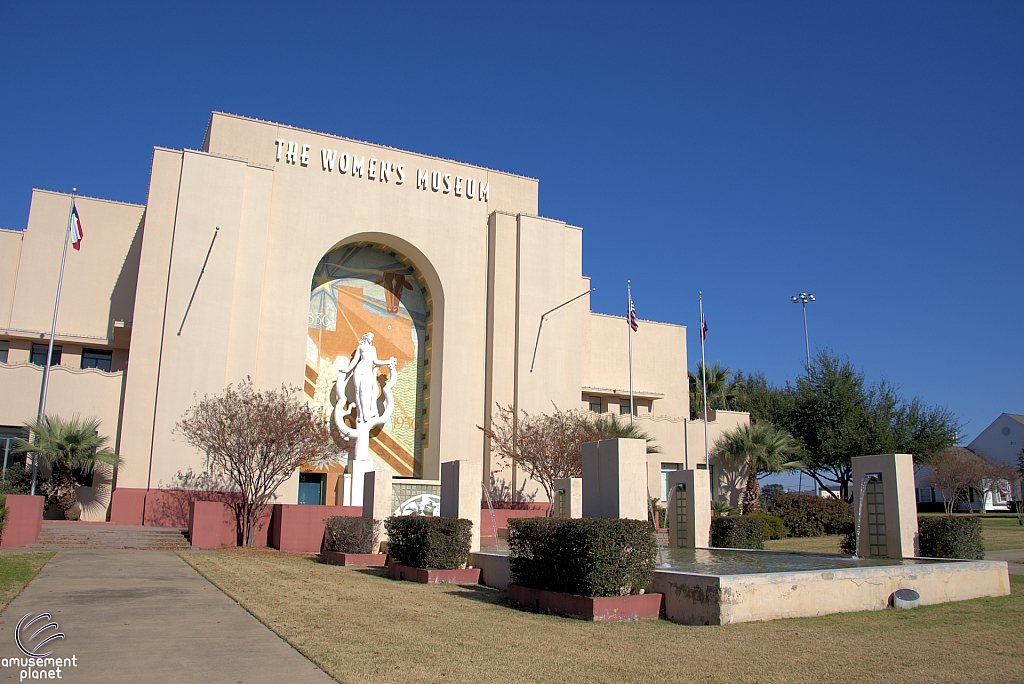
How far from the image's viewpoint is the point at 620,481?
36.5 ft

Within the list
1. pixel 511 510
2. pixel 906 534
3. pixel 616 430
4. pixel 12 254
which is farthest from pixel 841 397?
pixel 12 254

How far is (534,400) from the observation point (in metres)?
32.7

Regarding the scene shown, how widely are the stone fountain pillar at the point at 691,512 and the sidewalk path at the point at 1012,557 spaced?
664 centimetres

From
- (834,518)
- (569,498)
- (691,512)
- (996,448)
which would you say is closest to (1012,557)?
(691,512)

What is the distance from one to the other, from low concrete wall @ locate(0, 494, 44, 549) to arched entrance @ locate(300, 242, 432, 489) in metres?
11.3

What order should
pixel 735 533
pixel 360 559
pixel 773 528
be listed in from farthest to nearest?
pixel 773 528 → pixel 735 533 → pixel 360 559

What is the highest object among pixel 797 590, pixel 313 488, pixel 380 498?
pixel 313 488

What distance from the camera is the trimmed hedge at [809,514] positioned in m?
31.9

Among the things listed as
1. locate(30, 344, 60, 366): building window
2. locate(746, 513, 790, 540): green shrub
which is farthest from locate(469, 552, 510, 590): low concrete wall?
locate(30, 344, 60, 366): building window

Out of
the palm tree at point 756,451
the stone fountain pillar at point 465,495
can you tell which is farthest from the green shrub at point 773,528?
the stone fountain pillar at point 465,495

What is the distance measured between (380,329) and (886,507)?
22152 millimetres

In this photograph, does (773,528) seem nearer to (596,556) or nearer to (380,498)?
(380,498)

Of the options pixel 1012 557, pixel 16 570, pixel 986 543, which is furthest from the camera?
pixel 986 543

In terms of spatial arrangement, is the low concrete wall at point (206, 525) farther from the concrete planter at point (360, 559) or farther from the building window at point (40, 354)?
the building window at point (40, 354)
